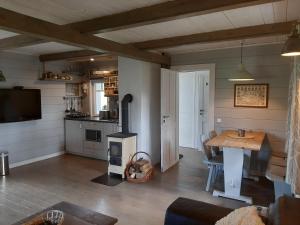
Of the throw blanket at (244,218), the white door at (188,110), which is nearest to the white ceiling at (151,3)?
the throw blanket at (244,218)

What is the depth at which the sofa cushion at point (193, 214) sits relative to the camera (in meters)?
1.86

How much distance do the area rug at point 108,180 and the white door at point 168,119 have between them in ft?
2.95

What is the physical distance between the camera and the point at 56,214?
6.18ft

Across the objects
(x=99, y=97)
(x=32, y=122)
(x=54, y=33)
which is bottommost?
(x=32, y=122)

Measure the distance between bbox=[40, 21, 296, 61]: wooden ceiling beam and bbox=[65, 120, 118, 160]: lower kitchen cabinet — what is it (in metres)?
2.10

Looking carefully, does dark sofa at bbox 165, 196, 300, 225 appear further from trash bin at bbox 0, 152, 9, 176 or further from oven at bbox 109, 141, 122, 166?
trash bin at bbox 0, 152, 9, 176

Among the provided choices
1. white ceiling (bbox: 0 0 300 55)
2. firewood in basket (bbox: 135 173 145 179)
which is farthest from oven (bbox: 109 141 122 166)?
white ceiling (bbox: 0 0 300 55)

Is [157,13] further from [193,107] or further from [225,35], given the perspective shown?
[193,107]

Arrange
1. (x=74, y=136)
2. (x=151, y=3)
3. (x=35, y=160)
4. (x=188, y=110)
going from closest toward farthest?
(x=151, y=3), (x=35, y=160), (x=74, y=136), (x=188, y=110)

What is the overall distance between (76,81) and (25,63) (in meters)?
1.40

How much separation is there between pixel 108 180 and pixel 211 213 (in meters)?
2.58

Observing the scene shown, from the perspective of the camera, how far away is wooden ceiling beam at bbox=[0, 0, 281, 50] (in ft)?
6.56

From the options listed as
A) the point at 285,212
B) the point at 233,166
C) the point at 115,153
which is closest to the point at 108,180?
the point at 115,153

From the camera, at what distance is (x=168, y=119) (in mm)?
4770
